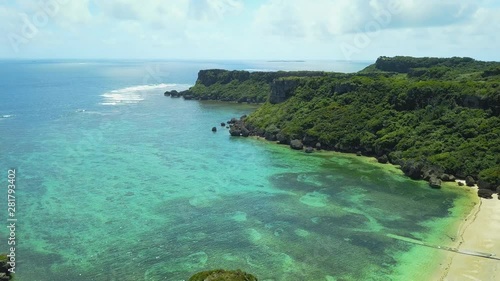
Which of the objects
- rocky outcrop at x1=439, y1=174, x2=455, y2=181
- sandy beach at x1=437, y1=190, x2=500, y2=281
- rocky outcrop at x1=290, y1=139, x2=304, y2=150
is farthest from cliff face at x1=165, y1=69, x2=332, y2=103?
sandy beach at x1=437, y1=190, x2=500, y2=281

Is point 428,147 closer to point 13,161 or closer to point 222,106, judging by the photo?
point 13,161

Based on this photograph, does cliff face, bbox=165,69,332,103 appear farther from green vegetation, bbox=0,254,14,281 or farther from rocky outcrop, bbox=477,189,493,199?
green vegetation, bbox=0,254,14,281

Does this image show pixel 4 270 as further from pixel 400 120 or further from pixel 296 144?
pixel 400 120

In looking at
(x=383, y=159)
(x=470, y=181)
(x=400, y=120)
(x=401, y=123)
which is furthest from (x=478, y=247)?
(x=400, y=120)

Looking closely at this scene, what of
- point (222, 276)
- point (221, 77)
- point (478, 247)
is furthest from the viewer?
point (221, 77)

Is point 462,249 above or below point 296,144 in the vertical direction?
below

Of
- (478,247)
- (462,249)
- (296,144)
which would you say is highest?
(296,144)

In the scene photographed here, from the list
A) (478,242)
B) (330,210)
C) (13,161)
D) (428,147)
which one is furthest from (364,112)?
(13,161)
